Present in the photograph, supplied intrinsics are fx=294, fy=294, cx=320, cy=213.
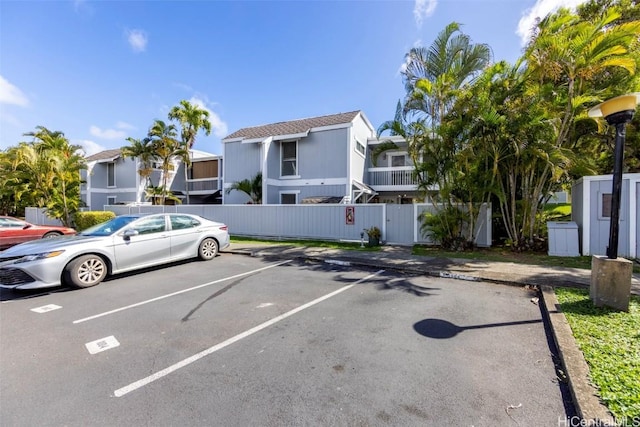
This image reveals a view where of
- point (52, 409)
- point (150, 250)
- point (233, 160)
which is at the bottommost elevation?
point (52, 409)

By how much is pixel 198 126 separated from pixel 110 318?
17976 mm

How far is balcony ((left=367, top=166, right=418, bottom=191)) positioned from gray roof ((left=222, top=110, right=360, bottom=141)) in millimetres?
3825

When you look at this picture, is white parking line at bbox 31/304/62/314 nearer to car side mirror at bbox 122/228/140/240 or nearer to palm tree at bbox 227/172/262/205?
car side mirror at bbox 122/228/140/240

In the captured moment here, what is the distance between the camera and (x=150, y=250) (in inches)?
283

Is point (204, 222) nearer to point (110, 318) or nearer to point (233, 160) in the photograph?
point (110, 318)

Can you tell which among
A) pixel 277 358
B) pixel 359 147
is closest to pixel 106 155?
pixel 359 147

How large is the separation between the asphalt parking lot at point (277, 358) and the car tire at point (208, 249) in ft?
9.31

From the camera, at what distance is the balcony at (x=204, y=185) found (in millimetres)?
22612

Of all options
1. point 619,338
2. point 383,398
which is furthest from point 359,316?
point 619,338

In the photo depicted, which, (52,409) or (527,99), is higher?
(527,99)

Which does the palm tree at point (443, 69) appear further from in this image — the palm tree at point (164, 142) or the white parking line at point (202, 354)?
the palm tree at point (164, 142)

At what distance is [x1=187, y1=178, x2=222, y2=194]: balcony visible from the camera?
22.6 metres

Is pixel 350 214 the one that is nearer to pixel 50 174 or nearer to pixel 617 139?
pixel 617 139

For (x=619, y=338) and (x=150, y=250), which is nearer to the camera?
(x=619, y=338)
